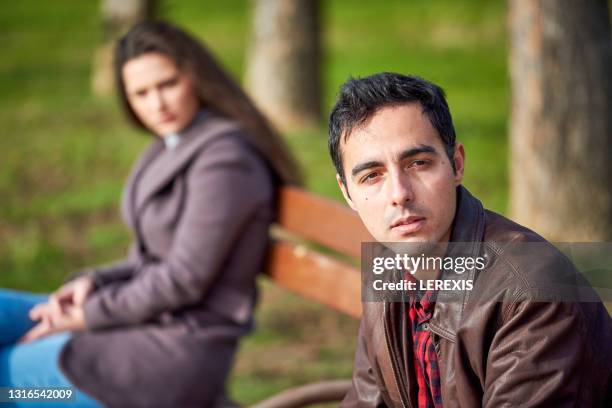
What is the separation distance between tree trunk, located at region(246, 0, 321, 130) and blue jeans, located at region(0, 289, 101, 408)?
5.71m

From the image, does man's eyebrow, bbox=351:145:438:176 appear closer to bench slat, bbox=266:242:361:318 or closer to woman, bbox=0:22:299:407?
bench slat, bbox=266:242:361:318

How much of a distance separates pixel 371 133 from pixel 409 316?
468mm

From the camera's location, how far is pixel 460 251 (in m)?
2.22

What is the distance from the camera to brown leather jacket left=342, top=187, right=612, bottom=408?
6.46 feet

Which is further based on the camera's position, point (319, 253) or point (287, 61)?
point (287, 61)

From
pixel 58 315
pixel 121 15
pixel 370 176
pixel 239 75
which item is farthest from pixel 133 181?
pixel 239 75

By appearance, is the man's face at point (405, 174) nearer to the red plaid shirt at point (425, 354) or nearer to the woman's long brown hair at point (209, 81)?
the red plaid shirt at point (425, 354)

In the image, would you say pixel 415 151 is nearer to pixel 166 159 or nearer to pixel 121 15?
pixel 166 159

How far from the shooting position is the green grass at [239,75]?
228 inches

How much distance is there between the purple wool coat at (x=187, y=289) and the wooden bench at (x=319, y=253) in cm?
11

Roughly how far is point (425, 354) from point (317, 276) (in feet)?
5.46

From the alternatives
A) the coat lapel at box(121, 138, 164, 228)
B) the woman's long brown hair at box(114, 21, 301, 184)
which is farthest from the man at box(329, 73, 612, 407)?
the coat lapel at box(121, 138, 164, 228)

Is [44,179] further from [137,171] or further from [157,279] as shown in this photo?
[157,279]

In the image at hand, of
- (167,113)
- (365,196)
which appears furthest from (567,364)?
(167,113)
